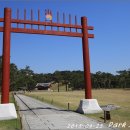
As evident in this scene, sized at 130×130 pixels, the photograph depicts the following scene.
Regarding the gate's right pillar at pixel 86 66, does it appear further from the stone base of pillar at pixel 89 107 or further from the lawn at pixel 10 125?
the lawn at pixel 10 125

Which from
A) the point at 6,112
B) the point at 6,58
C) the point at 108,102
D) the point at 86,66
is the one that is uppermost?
the point at 6,58

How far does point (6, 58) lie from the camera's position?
64.4 feet

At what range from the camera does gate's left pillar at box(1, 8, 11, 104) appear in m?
19.2

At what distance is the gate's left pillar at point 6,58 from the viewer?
19.2 metres

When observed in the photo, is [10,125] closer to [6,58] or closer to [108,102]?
[6,58]

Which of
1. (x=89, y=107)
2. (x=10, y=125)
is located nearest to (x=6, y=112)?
(x=10, y=125)

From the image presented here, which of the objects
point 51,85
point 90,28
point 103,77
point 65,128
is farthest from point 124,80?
point 65,128

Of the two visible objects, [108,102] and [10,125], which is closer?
[10,125]

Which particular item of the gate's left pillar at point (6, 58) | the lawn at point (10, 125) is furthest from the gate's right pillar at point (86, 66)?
the lawn at point (10, 125)

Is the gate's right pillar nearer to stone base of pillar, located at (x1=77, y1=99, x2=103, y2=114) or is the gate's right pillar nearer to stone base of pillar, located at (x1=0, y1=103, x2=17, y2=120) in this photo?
stone base of pillar, located at (x1=77, y1=99, x2=103, y2=114)

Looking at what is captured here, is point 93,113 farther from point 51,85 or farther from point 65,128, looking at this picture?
point 51,85

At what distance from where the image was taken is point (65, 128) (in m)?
14.3

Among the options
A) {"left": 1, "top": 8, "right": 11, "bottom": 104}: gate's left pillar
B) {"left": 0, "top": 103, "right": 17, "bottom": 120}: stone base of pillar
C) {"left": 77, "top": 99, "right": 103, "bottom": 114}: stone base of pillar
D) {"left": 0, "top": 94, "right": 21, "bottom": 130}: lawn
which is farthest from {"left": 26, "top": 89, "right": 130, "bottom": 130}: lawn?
{"left": 1, "top": 8, "right": 11, "bottom": 104}: gate's left pillar

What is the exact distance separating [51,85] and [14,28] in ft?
509
